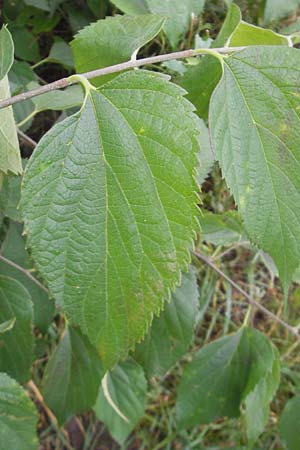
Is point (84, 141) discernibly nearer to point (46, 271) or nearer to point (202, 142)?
point (46, 271)

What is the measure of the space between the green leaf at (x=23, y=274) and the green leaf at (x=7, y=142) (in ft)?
1.18

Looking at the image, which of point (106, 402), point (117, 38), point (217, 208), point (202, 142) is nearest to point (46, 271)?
point (117, 38)

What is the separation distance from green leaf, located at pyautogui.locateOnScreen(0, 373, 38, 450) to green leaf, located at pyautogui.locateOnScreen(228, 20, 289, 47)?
17.5 inches

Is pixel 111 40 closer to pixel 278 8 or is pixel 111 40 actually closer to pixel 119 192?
pixel 119 192

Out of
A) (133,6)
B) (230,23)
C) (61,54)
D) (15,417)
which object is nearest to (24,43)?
(61,54)

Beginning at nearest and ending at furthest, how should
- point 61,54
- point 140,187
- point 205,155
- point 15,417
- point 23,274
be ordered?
point 140,187
point 15,417
point 205,155
point 23,274
point 61,54

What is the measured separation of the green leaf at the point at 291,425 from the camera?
995mm

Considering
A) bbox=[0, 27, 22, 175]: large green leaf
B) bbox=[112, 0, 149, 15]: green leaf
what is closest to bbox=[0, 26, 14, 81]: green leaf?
bbox=[0, 27, 22, 175]: large green leaf

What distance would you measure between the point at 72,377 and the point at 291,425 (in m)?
0.39

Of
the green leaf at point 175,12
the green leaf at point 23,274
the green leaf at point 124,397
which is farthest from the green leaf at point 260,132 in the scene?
the green leaf at point 124,397

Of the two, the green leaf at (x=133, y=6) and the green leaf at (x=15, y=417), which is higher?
the green leaf at (x=133, y=6)

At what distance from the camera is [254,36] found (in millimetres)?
595

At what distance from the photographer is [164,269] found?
48cm

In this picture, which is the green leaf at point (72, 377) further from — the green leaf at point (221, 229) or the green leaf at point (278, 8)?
the green leaf at point (278, 8)
